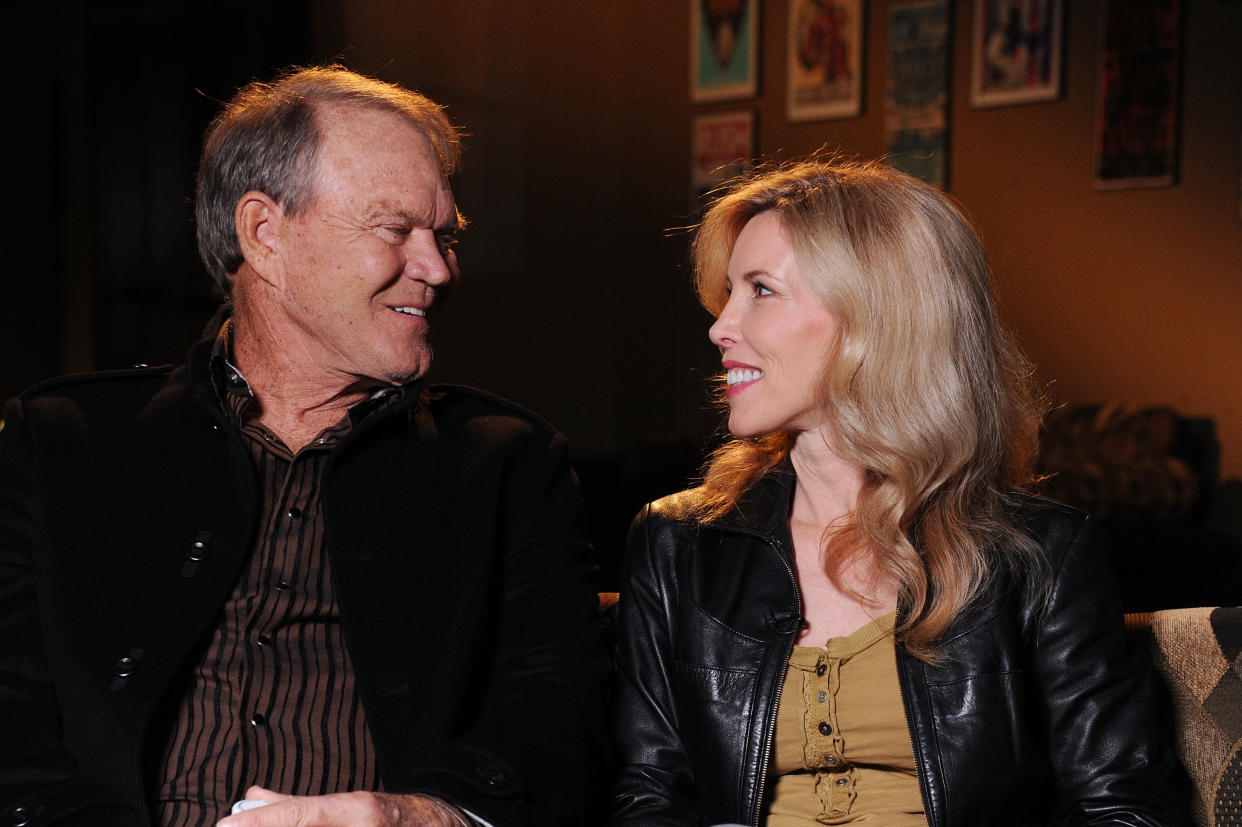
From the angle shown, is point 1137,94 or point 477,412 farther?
point 1137,94

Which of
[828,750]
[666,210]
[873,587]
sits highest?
[666,210]

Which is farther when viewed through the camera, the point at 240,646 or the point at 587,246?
the point at 587,246

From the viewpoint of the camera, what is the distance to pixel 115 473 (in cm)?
192

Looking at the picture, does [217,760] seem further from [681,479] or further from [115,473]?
[681,479]

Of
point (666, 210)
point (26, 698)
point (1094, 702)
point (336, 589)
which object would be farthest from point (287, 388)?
point (666, 210)

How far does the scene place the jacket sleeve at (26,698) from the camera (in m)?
1.68

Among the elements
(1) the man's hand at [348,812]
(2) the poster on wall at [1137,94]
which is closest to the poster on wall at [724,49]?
(2) the poster on wall at [1137,94]

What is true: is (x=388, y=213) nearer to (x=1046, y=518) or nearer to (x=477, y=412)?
(x=477, y=412)

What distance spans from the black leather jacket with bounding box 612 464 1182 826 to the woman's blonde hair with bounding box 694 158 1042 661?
0.06 metres

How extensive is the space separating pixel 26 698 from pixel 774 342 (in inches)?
46.6

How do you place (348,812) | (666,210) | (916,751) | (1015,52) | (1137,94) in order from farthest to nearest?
(666,210) → (1015,52) → (1137,94) → (916,751) → (348,812)

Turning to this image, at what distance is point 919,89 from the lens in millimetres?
6309

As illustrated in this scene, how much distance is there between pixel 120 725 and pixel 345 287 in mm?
705

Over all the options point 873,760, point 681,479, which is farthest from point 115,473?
point 681,479
